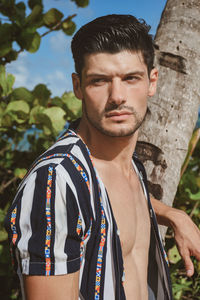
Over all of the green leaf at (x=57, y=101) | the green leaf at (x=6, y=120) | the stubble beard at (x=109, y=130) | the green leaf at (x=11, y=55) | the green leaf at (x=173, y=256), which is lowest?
the green leaf at (x=173, y=256)

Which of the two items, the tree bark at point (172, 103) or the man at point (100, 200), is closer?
the man at point (100, 200)

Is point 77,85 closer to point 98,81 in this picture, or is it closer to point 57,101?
point 98,81

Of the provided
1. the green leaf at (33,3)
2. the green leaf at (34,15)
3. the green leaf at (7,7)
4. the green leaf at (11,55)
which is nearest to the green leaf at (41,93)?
the green leaf at (11,55)

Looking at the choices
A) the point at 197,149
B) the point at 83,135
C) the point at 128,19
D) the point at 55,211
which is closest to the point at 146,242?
the point at 83,135

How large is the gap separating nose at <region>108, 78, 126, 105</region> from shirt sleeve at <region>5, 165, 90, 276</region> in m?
0.49

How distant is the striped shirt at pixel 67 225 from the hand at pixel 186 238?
52cm

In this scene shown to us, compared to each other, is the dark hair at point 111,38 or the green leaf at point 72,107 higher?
the dark hair at point 111,38

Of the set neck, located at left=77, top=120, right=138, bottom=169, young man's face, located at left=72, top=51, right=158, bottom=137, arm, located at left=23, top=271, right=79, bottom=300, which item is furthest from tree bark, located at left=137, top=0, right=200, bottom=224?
arm, located at left=23, top=271, right=79, bottom=300

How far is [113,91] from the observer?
1505mm

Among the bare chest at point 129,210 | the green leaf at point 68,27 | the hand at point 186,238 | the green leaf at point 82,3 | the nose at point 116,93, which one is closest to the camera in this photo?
the nose at point 116,93

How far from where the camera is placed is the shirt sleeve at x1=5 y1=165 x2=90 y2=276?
1.11 m

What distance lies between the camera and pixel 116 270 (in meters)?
1.38

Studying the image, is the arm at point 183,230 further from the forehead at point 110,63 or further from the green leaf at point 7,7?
the green leaf at point 7,7

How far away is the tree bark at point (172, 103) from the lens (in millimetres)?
1941
